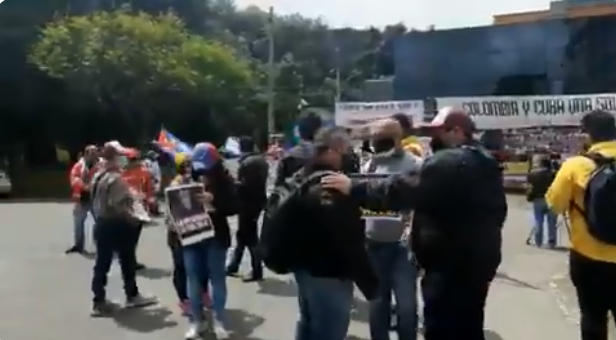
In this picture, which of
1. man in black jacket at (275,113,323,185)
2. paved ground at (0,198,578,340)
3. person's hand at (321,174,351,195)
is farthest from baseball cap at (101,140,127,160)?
person's hand at (321,174,351,195)

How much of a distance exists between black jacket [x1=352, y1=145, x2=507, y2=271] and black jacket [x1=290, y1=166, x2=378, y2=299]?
53 centimetres

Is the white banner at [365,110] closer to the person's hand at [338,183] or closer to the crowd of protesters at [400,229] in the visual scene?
the crowd of protesters at [400,229]

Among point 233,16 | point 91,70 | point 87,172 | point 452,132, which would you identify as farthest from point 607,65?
point 233,16

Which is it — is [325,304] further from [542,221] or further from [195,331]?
[542,221]

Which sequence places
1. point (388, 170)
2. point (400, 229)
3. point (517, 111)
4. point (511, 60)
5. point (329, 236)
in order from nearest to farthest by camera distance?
point (329, 236), point (388, 170), point (400, 229), point (517, 111), point (511, 60)

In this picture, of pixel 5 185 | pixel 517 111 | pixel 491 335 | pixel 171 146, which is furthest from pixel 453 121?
pixel 5 185

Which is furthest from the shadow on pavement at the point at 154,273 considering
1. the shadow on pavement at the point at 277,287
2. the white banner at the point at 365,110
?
the white banner at the point at 365,110

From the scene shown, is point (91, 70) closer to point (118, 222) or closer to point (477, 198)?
point (118, 222)

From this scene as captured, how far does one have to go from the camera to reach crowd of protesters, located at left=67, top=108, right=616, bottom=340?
184 inches

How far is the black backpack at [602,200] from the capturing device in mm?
5492

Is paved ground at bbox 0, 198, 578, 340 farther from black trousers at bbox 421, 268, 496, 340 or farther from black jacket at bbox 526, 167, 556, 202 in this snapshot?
black trousers at bbox 421, 268, 496, 340

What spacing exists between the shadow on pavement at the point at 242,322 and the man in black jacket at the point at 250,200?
1.70m

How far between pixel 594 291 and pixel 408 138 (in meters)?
1.93

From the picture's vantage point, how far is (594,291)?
5.73 meters
